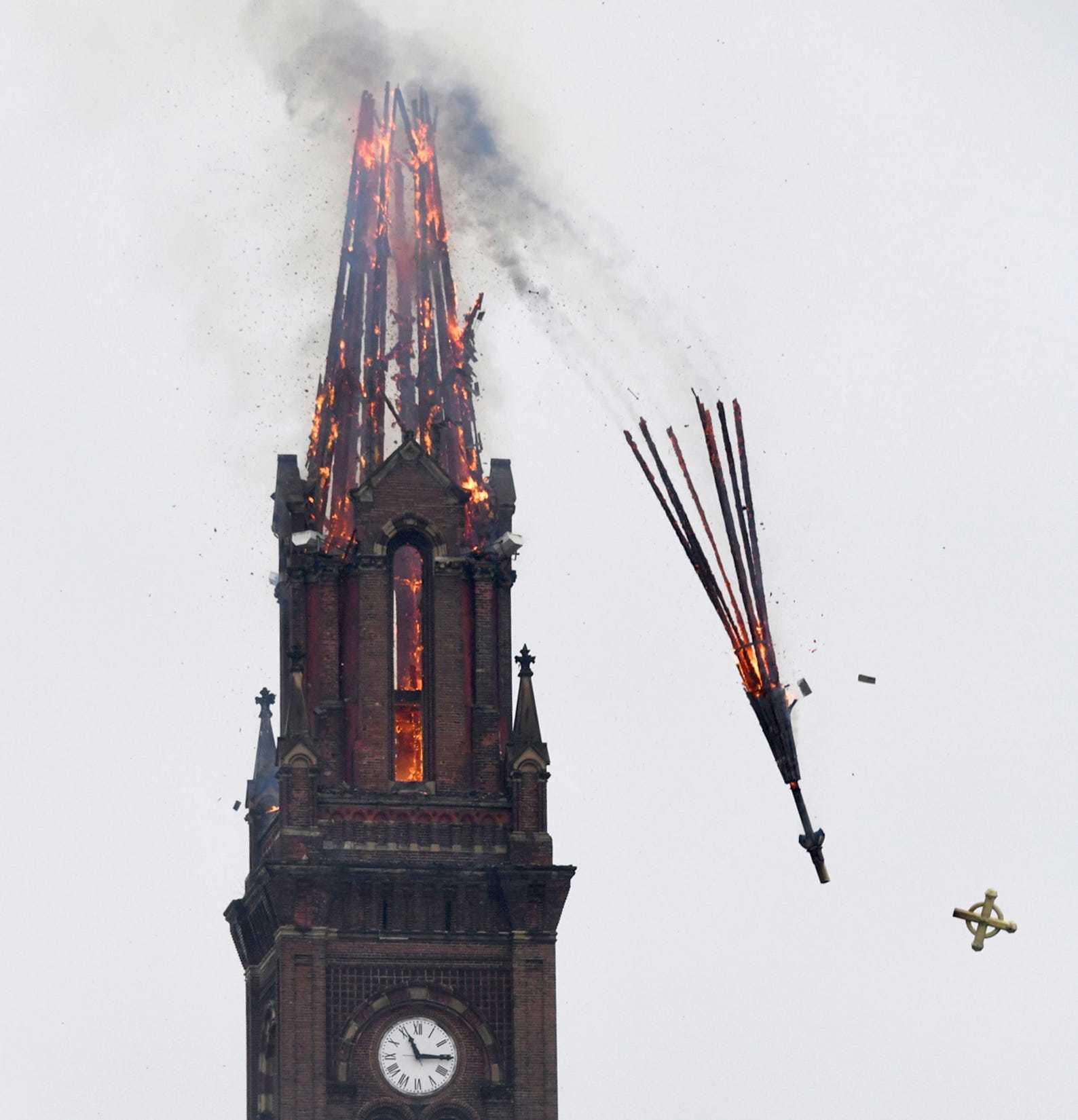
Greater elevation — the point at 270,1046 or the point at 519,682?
the point at 519,682

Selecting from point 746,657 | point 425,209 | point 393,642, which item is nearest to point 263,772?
point 393,642

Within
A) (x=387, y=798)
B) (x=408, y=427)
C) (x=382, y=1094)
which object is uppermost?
(x=408, y=427)

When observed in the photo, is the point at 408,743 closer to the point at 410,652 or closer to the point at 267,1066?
the point at 410,652

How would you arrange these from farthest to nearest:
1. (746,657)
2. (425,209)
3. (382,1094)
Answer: (425,209), (382,1094), (746,657)

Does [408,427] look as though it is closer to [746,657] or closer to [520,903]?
[520,903]

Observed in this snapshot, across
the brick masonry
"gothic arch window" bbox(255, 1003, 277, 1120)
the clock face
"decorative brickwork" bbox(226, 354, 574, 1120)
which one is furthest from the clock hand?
"gothic arch window" bbox(255, 1003, 277, 1120)

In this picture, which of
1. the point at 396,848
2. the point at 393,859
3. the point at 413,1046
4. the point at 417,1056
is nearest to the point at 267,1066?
the point at 413,1046

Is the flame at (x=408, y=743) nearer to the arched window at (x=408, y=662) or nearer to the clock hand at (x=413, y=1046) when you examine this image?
the arched window at (x=408, y=662)
